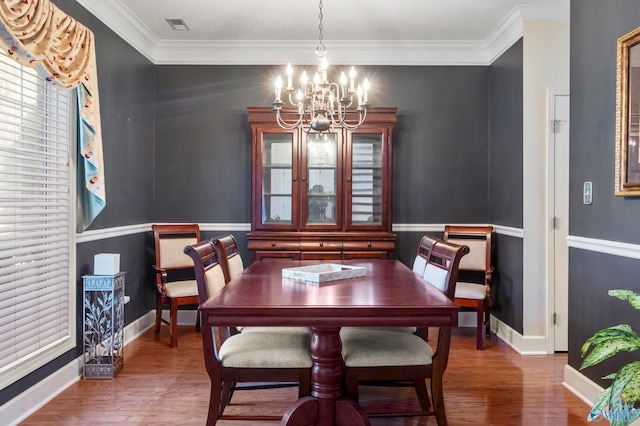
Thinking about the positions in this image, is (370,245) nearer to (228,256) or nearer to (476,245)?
(476,245)

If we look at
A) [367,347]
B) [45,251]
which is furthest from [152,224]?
[367,347]

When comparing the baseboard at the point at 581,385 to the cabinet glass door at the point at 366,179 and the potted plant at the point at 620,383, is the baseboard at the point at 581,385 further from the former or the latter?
the cabinet glass door at the point at 366,179

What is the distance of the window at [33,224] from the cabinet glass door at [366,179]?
2.15 meters

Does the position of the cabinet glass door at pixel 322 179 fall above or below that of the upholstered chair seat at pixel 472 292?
above

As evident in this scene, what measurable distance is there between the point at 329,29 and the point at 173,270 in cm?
258

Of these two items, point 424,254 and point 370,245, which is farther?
point 370,245

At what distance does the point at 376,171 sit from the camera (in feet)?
12.7

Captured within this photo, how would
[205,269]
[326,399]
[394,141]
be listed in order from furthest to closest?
1. [394,141]
2. [205,269]
3. [326,399]

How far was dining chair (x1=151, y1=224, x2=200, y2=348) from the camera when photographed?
3.51 meters

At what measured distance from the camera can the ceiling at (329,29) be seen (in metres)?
3.32

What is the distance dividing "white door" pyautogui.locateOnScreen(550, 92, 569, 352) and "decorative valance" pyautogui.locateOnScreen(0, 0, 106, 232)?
10.7 feet

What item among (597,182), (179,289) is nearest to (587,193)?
(597,182)

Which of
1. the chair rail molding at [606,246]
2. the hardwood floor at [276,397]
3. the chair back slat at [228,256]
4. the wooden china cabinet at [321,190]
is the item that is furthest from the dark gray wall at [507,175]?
the chair back slat at [228,256]

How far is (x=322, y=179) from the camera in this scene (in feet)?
12.7
